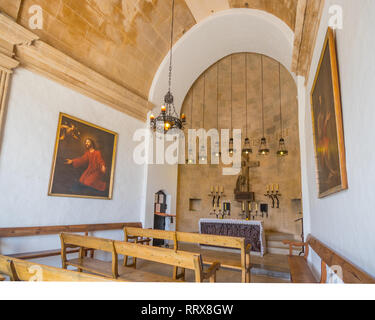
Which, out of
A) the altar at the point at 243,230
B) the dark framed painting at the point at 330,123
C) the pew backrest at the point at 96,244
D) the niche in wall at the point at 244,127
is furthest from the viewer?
the niche in wall at the point at 244,127

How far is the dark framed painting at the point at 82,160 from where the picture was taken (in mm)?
5172

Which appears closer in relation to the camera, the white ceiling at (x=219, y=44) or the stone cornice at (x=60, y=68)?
the stone cornice at (x=60, y=68)

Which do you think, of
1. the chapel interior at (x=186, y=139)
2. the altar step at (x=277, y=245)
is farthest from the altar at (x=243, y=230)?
the altar step at (x=277, y=245)

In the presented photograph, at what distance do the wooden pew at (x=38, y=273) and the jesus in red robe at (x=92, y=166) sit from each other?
3.69 meters

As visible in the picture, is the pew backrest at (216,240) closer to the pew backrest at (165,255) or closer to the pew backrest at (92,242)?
the pew backrest at (165,255)

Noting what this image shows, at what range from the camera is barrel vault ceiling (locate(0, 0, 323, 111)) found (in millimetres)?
4613

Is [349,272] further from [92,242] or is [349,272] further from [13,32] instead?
[13,32]

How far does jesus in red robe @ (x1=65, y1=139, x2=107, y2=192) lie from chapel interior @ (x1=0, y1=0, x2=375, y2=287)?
3 cm

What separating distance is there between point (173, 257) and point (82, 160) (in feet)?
13.3

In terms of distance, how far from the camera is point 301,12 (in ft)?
11.0

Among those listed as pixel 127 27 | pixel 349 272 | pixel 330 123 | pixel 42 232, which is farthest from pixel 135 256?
pixel 127 27

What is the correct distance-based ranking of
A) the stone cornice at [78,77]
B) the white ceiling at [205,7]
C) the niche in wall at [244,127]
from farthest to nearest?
the niche in wall at [244,127]
the white ceiling at [205,7]
the stone cornice at [78,77]

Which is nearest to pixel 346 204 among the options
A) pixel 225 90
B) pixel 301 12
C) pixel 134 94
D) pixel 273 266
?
pixel 301 12

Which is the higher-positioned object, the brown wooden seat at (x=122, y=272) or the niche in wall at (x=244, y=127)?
the niche in wall at (x=244, y=127)
